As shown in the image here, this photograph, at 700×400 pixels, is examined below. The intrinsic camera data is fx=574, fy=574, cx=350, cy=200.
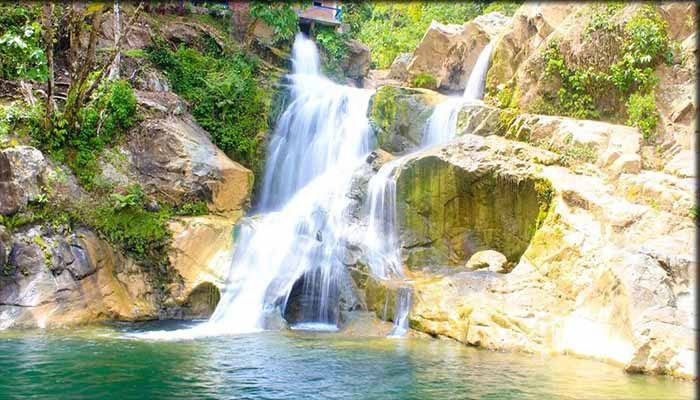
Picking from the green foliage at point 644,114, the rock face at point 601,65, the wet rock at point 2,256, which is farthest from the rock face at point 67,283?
the green foliage at point 644,114

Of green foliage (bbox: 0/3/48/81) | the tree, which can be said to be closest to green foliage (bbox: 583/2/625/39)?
the tree

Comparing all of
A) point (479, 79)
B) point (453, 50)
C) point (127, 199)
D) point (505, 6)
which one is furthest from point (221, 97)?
point (505, 6)

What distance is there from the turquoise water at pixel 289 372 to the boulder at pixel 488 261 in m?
3.00

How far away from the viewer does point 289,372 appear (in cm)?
837

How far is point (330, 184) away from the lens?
16.6 m

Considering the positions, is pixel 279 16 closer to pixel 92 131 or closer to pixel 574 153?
pixel 92 131

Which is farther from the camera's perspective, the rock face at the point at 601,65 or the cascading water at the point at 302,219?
the rock face at the point at 601,65

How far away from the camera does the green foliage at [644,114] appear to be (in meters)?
14.5

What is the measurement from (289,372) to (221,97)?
37.3ft

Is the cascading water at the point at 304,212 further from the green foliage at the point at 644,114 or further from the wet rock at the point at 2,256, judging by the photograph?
the green foliage at the point at 644,114

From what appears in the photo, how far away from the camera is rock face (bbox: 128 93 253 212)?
1455 cm

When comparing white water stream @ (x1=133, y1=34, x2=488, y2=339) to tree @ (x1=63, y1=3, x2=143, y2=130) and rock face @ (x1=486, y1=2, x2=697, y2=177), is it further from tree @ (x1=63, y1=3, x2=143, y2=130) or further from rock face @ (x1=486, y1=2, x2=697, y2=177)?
tree @ (x1=63, y1=3, x2=143, y2=130)

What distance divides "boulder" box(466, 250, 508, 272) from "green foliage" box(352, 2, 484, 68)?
63.0 feet

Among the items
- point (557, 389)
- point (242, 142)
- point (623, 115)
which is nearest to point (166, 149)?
point (242, 142)
